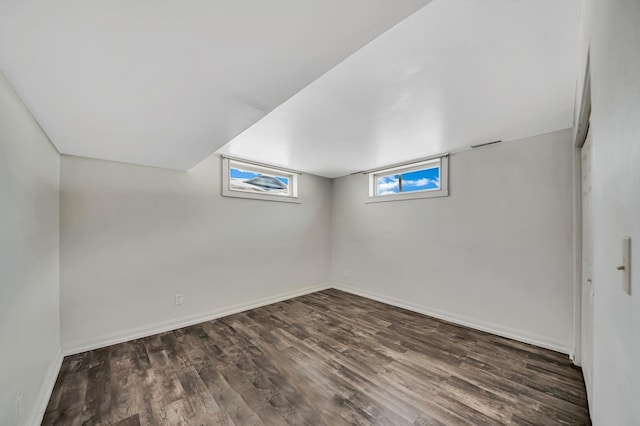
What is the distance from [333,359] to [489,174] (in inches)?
109

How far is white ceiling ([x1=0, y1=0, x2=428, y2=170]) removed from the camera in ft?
2.70

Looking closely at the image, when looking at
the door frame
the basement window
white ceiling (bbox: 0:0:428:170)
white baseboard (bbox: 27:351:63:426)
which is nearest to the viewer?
white ceiling (bbox: 0:0:428:170)

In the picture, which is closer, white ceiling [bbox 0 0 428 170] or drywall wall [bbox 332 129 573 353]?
white ceiling [bbox 0 0 428 170]

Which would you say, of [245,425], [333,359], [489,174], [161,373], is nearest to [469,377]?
[333,359]

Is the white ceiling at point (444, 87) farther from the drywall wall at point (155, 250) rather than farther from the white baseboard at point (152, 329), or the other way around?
Answer: the white baseboard at point (152, 329)

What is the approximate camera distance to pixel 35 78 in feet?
3.84

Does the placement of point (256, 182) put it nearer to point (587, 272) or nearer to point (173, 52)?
point (173, 52)

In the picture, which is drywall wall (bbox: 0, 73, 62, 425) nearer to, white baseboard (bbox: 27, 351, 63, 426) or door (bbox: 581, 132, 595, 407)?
white baseboard (bbox: 27, 351, 63, 426)

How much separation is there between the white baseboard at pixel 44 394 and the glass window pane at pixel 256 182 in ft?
8.18

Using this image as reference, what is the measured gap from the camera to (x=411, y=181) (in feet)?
12.3

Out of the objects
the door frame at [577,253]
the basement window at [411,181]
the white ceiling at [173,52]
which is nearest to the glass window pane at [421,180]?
the basement window at [411,181]

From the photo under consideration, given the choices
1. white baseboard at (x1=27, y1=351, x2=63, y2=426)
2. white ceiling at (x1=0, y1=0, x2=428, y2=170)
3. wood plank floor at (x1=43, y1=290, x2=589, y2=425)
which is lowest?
wood plank floor at (x1=43, y1=290, x2=589, y2=425)

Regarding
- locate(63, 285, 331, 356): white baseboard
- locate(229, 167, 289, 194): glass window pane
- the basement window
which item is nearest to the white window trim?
locate(229, 167, 289, 194): glass window pane

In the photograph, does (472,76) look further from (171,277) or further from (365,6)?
(171,277)
